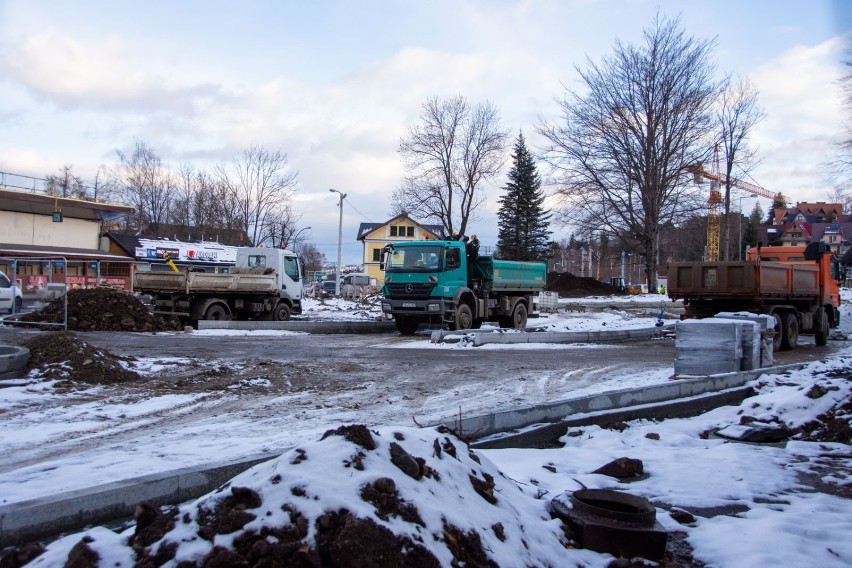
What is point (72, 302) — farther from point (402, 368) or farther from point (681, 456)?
point (681, 456)

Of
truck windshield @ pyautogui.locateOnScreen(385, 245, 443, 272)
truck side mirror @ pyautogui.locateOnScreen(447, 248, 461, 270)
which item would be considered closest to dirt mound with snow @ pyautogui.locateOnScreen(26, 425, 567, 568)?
truck windshield @ pyautogui.locateOnScreen(385, 245, 443, 272)

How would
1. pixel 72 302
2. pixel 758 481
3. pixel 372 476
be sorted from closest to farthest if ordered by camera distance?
pixel 372 476 < pixel 758 481 < pixel 72 302

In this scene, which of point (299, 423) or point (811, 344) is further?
A: point (811, 344)

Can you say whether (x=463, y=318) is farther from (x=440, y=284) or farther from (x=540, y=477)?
(x=540, y=477)


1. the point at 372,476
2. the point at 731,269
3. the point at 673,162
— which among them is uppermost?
the point at 673,162

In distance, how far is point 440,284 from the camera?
18438mm

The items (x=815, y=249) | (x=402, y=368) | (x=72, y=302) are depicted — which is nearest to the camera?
(x=402, y=368)

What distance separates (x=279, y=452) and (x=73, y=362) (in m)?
5.93

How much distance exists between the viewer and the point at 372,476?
336cm

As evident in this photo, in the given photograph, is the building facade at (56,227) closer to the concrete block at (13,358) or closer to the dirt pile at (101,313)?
the dirt pile at (101,313)

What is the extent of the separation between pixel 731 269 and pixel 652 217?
2891 centimetres

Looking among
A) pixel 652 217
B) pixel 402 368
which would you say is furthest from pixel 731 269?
pixel 652 217

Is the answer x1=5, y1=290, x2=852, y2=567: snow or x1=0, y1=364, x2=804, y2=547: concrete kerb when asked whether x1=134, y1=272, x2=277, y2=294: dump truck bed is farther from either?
x1=0, y1=364, x2=804, y2=547: concrete kerb

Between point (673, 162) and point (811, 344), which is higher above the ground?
point (673, 162)
